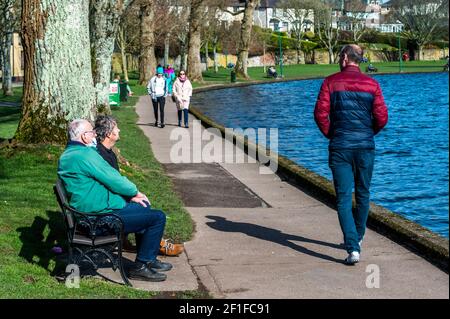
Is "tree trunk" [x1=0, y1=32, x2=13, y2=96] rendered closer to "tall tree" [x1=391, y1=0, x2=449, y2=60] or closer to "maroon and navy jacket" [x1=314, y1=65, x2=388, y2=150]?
"maroon and navy jacket" [x1=314, y1=65, x2=388, y2=150]

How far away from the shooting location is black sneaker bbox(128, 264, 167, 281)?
848cm

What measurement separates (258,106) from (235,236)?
104 ft

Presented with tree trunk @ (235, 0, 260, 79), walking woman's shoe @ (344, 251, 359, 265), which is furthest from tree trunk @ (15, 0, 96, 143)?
tree trunk @ (235, 0, 260, 79)

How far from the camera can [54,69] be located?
14.9 meters

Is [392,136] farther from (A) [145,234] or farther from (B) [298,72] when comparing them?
(B) [298,72]

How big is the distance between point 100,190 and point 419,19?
112 metres

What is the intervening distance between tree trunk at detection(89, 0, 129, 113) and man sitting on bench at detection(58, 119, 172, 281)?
13.2 m

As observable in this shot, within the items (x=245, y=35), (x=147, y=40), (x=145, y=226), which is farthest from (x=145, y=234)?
(x=245, y=35)

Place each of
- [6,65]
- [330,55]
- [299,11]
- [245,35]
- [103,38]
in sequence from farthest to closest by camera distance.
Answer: [299,11] → [330,55] → [245,35] → [6,65] → [103,38]

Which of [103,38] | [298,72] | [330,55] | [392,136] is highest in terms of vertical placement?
[103,38]

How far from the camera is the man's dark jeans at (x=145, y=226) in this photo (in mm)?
8375

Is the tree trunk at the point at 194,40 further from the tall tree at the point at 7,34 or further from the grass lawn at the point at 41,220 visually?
the grass lawn at the point at 41,220

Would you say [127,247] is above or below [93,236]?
below
